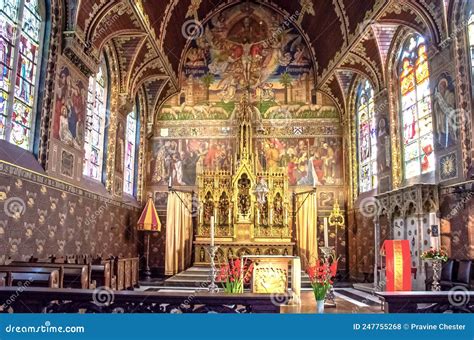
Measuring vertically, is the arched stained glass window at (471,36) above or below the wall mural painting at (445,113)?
above

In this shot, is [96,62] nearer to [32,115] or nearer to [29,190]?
[32,115]

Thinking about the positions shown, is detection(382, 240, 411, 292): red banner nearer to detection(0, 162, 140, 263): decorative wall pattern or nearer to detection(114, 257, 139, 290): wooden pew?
detection(114, 257, 139, 290): wooden pew

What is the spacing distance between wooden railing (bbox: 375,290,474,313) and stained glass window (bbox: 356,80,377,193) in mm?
11398

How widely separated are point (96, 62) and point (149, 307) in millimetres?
9471

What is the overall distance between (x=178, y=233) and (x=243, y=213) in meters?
2.54

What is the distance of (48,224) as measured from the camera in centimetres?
948

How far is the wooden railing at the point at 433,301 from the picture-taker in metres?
3.92

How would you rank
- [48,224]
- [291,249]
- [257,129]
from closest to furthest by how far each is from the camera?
[48,224]
[291,249]
[257,129]

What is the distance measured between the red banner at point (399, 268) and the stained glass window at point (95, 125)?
355 inches

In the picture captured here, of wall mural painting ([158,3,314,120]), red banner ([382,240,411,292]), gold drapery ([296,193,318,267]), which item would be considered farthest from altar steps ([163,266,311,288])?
wall mural painting ([158,3,314,120])

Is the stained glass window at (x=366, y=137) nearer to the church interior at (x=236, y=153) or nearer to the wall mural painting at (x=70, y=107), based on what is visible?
the church interior at (x=236, y=153)

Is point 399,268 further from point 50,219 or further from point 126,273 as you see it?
point 50,219

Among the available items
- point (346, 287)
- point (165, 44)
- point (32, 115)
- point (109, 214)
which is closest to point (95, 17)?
point (32, 115)

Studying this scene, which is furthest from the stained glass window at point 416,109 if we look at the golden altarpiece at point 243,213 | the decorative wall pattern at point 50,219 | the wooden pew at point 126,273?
the decorative wall pattern at point 50,219
